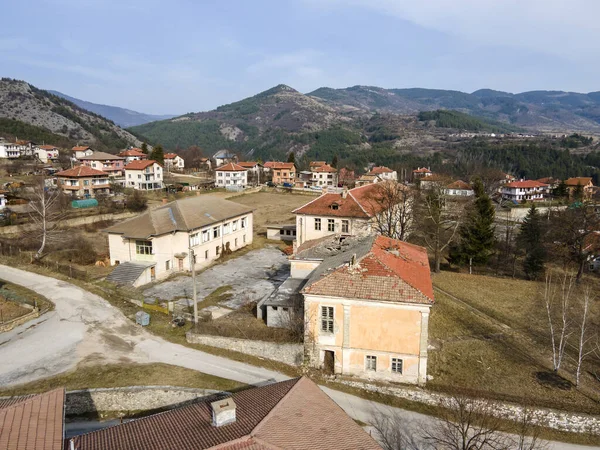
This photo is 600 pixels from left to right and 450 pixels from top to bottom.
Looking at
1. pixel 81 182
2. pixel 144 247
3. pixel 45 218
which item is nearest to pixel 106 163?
pixel 81 182

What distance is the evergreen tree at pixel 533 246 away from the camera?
39.4 meters

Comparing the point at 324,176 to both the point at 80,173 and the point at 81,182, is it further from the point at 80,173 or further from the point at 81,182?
→ the point at 80,173

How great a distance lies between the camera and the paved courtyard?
3081cm

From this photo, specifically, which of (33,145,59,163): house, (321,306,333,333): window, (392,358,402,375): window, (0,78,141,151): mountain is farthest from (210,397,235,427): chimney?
(0,78,141,151): mountain

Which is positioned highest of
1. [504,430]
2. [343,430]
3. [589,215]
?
[589,215]

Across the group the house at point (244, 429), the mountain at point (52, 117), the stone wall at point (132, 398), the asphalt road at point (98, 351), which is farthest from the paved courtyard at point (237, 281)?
the mountain at point (52, 117)

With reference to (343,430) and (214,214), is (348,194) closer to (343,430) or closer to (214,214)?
(214,214)

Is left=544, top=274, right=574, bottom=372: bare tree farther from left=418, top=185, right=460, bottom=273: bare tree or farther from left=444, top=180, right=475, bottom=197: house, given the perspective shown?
left=444, top=180, right=475, bottom=197: house

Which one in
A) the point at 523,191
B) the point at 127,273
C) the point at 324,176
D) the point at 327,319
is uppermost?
the point at 324,176

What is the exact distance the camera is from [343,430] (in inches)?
494

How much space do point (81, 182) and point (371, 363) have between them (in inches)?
2598

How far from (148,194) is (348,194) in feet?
157

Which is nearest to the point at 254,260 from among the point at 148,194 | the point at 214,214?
the point at 214,214

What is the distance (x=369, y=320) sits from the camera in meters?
20.5
